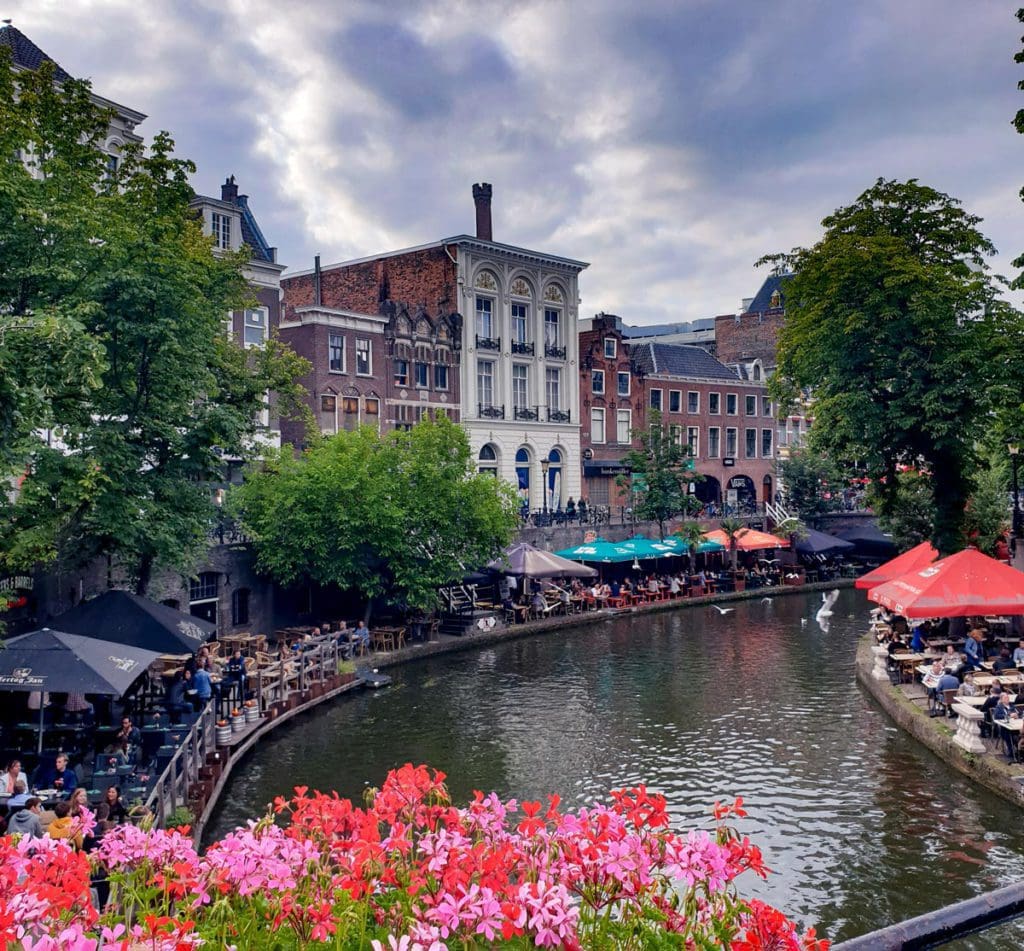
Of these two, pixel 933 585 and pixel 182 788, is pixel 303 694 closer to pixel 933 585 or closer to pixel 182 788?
pixel 182 788

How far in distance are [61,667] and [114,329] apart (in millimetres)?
8356

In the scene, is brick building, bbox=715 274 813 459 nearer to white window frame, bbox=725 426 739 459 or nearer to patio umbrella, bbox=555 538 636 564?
white window frame, bbox=725 426 739 459

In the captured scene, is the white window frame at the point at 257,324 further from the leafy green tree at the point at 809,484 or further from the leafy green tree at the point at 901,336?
the leafy green tree at the point at 809,484

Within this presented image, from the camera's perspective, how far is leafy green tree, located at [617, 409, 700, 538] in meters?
47.2

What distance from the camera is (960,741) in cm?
1675

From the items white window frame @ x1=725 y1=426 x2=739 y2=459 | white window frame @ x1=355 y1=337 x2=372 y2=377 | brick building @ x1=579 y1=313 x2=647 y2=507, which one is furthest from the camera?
white window frame @ x1=725 y1=426 x2=739 y2=459

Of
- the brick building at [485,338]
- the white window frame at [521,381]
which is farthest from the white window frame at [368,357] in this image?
the white window frame at [521,381]

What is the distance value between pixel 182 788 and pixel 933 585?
15.6 meters

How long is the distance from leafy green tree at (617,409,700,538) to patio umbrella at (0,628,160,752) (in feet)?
115

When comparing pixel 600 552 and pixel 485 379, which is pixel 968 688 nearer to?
pixel 600 552

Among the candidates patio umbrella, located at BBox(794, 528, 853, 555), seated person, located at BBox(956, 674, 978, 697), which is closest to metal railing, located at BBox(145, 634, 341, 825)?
seated person, located at BBox(956, 674, 978, 697)

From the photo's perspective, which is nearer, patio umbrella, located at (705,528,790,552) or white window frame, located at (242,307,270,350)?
white window frame, located at (242,307,270,350)

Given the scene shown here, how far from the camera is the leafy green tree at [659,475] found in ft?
155

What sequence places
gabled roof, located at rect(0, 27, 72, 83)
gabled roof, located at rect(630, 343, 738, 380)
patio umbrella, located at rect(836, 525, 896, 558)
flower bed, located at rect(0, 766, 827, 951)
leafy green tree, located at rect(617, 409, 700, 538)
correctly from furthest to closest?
gabled roof, located at rect(630, 343, 738, 380) < patio umbrella, located at rect(836, 525, 896, 558) < leafy green tree, located at rect(617, 409, 700, 538) < gabled roof, located at rect(0, 27, 72, 83) < flower bed, located at rect(0, 766, 827, 951)
